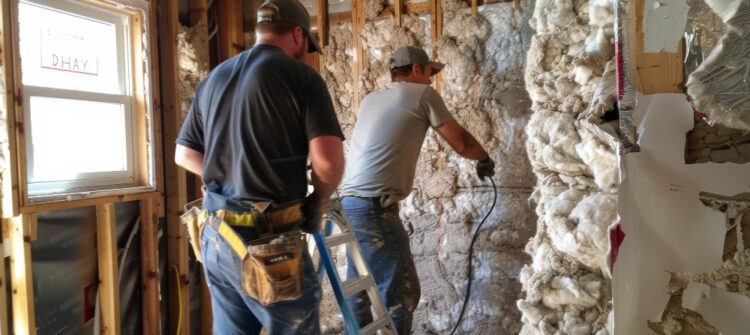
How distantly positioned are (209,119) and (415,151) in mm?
1038

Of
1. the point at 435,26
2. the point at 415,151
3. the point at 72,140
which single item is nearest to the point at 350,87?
the point at 435,26

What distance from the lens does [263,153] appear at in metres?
1.37

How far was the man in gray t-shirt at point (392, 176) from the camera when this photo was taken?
2115 mm

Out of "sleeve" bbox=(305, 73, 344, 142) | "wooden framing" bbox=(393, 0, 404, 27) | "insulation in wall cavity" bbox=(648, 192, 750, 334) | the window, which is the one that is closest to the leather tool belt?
"sleeve" bbox=(305, 73, 344, 142)

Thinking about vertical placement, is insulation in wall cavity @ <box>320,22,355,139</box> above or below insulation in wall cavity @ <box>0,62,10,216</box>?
above

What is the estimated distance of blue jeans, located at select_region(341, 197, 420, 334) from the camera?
2.11m

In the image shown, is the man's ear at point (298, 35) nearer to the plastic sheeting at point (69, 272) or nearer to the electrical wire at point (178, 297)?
the plastic sheeting at point (69, 272)

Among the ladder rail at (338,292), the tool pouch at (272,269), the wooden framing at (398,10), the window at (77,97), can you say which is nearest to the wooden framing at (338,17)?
the wooden framing at (398,10)

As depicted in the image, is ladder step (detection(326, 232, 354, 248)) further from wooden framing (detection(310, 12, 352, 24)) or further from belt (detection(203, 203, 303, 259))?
wooden framing (detection(310, 12, 352, 24))

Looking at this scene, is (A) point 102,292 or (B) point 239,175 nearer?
(B) point 239,175

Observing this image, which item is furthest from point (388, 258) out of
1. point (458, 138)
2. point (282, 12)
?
point (282, 12)

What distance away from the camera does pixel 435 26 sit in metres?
2.69

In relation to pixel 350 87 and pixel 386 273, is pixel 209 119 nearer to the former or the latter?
pixel 386 273

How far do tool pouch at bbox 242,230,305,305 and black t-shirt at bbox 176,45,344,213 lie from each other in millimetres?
138
